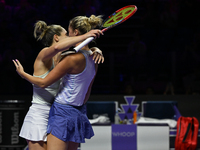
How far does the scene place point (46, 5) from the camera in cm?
793

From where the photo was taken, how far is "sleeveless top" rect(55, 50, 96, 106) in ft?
7.58

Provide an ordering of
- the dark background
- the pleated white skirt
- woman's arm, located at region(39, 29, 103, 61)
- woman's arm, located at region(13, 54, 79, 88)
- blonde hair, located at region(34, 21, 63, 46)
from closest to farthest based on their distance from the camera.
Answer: woman's arm, located at region(39, 29, 103, 61), woman's arm, located at region(13, 54, 79, 88), the pleated white skirt, blonde hair, located at region(34, 21, 63, 46), the dark background

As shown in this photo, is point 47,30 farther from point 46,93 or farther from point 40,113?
point 40,113

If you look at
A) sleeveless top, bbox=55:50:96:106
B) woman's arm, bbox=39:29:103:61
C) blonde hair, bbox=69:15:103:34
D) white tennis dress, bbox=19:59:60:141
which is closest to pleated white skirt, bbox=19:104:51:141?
white tennis dress, bbox=19:59:60:141

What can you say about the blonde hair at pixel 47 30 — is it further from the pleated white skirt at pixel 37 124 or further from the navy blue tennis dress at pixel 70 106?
the pleated white skirt at pixel 37 124

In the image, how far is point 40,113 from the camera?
96.2 inches

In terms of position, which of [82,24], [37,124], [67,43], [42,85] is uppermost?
[82,24]

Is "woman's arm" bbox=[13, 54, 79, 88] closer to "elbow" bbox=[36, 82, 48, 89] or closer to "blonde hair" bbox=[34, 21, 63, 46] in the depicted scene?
"elbow" bbox=[36, 82, 48, 89]

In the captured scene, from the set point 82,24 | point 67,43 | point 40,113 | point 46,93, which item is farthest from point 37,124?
point 82,24

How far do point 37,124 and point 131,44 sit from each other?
4679 mm

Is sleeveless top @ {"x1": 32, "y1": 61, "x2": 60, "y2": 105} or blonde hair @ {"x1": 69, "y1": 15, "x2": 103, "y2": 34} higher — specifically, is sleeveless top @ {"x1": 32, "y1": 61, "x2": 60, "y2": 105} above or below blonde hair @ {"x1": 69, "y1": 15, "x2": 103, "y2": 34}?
below

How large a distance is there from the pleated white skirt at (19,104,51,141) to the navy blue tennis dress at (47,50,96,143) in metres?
0.08

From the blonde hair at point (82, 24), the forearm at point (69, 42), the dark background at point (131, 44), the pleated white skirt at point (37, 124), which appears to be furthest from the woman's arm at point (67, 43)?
the dark background at point (131, 44)

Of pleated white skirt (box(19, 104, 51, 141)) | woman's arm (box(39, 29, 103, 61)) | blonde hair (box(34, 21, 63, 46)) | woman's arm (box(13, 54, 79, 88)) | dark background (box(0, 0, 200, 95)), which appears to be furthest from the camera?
dark background (box(0, 0, 200, 95))
